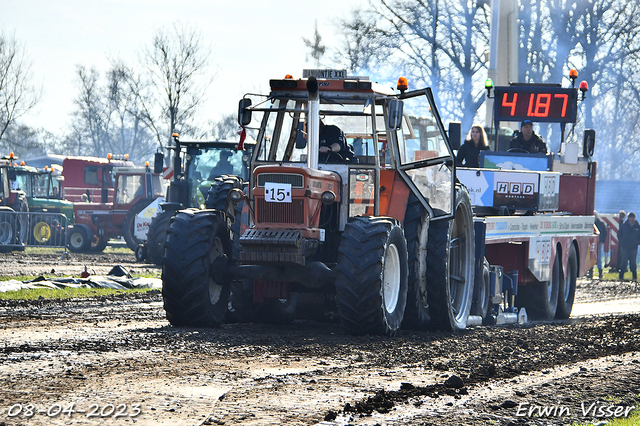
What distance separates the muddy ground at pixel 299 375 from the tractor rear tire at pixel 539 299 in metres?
3.49

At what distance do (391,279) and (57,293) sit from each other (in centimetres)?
712

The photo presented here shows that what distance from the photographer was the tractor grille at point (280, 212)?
916 centimetres

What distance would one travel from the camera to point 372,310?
8.76 metres

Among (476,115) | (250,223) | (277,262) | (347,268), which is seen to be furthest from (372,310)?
(476,115)

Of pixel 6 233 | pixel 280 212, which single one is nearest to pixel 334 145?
pixel 280 212

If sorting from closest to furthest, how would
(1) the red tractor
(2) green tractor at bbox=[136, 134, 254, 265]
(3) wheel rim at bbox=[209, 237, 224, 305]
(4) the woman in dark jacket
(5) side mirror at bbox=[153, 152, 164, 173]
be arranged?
1. (3) wheel rim at bbox=[209, 237, 224, 305]
2. (4) the woman in dark jacket
3. (2) green tractor at bbox=[136, 134, 254, 265]
4. (5) side mirror at bbox=[153, 152, 164, 173]
5. (1) the red tractor

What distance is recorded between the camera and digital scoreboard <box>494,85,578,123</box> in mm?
16703

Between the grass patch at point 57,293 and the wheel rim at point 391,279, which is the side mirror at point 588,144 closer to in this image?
the wheel rim at point 391,279

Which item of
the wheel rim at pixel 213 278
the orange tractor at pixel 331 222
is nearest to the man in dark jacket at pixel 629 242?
the orange tractor at pixel 331 222

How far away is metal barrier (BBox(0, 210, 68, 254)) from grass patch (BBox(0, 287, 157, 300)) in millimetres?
10138

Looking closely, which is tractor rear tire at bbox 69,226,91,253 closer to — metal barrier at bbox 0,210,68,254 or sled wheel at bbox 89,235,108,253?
sled wheel at bbox 89,235,108,253

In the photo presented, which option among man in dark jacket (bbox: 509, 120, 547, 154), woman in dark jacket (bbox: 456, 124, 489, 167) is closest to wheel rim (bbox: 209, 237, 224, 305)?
woman in dark jacket (bbox: 456, 124, 489, 167)

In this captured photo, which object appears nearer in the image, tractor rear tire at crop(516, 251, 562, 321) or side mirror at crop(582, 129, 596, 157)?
tractor rear tire at crop(516, 251, 562, 321)

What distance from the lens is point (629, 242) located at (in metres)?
25.6
